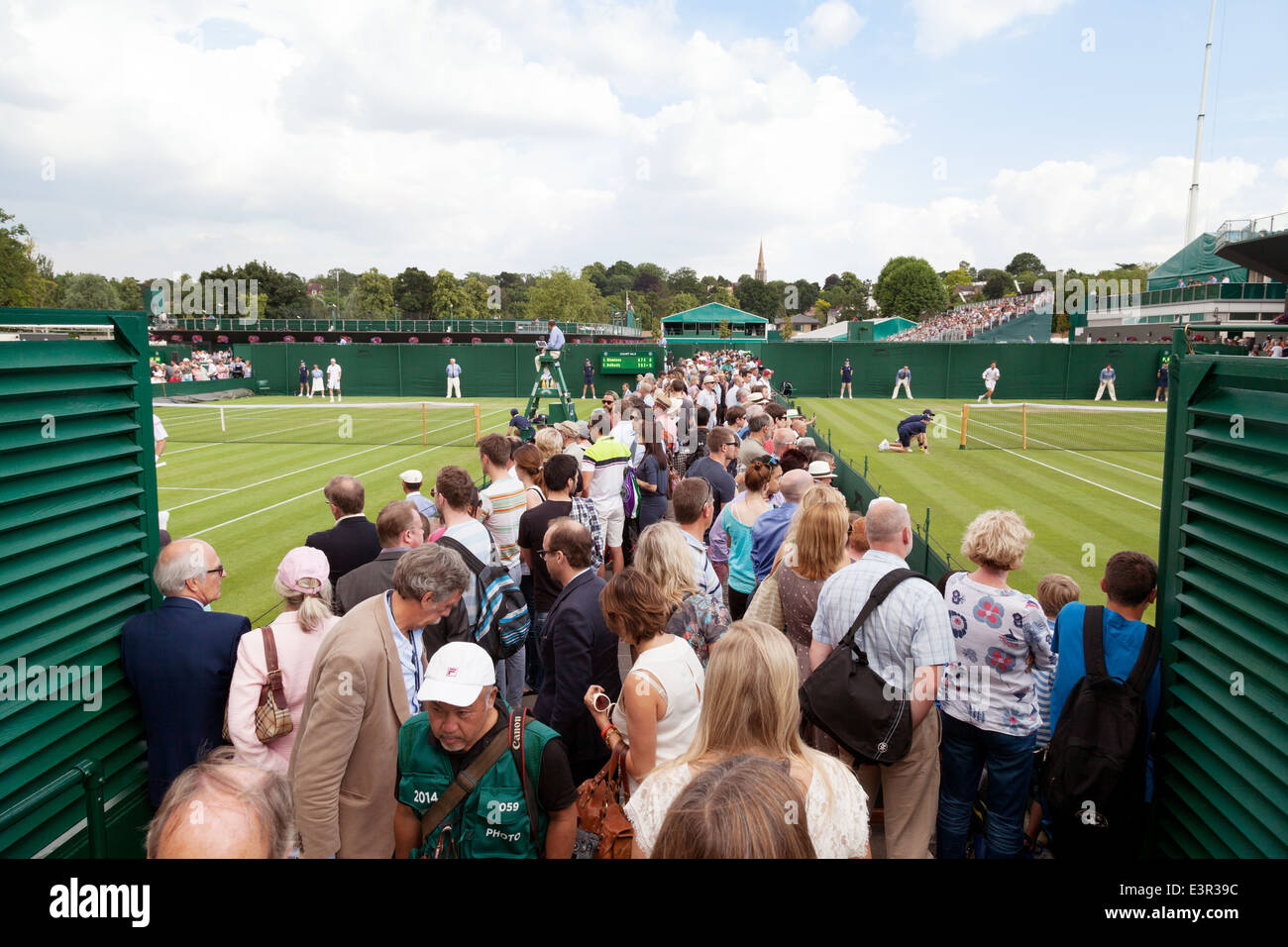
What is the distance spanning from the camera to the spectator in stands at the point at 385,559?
5387 mm

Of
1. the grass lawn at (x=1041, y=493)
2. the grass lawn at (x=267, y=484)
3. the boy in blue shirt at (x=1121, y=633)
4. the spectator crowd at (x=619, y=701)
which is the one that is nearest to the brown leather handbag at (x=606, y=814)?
the spectator crowd at (x=619, y=701)

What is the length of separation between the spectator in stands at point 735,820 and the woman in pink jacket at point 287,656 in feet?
9.12

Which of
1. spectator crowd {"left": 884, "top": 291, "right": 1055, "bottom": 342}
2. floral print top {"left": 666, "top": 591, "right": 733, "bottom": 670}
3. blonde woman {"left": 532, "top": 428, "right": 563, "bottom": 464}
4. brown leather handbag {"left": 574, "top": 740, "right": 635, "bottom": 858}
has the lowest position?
brown leather handbag {"left": 574, "top": 740, "right": 635, "bottom": 858}

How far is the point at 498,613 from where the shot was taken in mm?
5289

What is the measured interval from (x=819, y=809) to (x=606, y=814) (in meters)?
1.26

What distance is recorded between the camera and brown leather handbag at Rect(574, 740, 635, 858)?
12.3 feet

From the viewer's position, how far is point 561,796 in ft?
11.0

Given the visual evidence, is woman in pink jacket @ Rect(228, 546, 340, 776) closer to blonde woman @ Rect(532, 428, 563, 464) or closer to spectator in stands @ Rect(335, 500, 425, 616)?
spectator in stands @ Rect(335, 500, 425, 616)

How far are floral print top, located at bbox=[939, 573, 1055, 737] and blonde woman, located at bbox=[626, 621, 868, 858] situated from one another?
170cm

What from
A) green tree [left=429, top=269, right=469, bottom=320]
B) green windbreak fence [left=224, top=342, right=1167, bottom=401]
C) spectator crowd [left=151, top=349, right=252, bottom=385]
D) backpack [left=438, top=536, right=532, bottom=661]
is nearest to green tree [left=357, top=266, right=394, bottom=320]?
green tree [left=429, top=269, right=469, bottom=320]

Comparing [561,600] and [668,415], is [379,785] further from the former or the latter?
[668,415]

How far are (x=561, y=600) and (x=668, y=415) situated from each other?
9788mm
